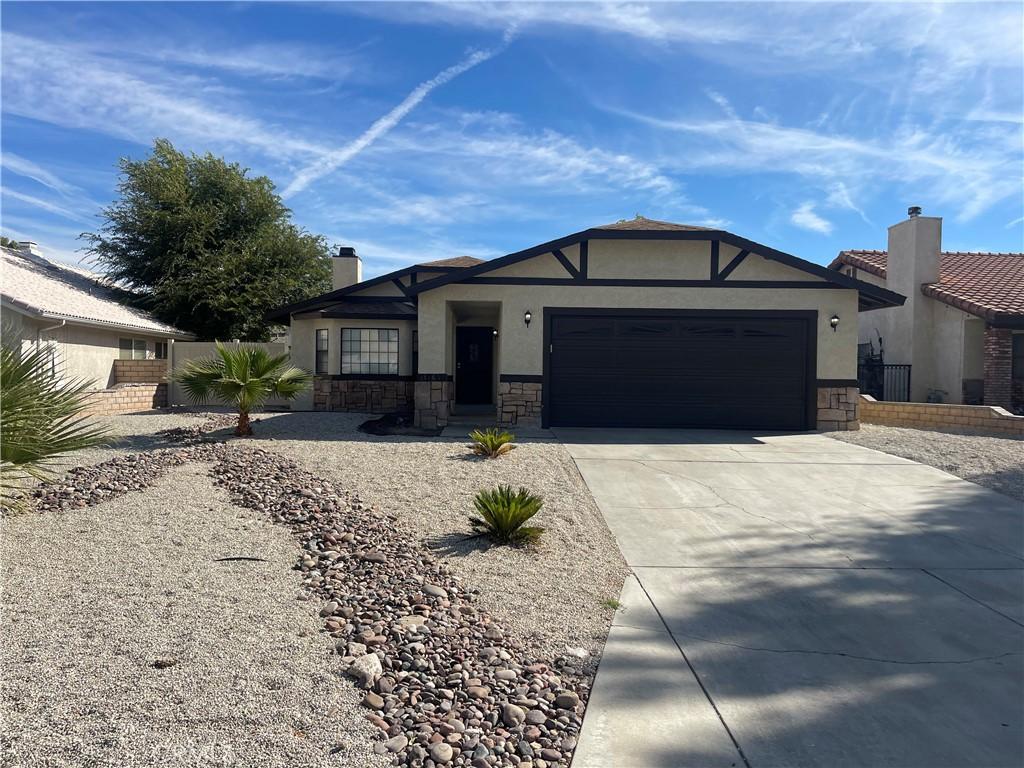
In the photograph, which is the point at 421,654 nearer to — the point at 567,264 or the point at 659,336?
the point at 567,264

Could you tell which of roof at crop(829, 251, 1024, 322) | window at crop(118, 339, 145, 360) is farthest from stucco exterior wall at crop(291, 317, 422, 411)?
roof at crop(829, 251, 1024, 322)

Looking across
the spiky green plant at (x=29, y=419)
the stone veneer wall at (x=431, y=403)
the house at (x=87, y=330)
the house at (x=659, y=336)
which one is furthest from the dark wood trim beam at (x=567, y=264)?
the house at (x=87, y=330)

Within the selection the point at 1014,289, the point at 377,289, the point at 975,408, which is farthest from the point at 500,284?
the point at 1014,289

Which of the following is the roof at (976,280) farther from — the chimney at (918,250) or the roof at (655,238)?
the roof at (655,238)

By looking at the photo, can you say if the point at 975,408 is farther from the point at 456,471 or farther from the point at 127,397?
the point at 127,397

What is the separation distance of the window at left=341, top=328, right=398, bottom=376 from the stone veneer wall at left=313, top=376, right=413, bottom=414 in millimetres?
331

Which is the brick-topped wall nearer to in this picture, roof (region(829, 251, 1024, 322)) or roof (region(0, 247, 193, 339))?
roof (region(0, 247, 193, 339))

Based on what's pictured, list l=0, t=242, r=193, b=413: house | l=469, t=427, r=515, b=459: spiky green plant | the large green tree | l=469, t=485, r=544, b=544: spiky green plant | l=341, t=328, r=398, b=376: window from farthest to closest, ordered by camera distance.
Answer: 1. the large green tree
2. l=341, t=328, r=398, b=376: window
3. l=0, t=242, r=193, b=413: house
4. l=469, t=427, r=515, b=459: spiky green plant
5. l=469, t=485, r=544, b=544: spiky green plant

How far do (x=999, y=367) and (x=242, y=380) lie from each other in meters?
17.0

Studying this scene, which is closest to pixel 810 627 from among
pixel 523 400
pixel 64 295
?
pixel 523 400

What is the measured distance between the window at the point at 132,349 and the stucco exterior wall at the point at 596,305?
454 inches

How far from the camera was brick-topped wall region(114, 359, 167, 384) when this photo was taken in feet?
63.3

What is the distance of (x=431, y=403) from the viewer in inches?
539

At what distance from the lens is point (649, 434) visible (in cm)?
1294
